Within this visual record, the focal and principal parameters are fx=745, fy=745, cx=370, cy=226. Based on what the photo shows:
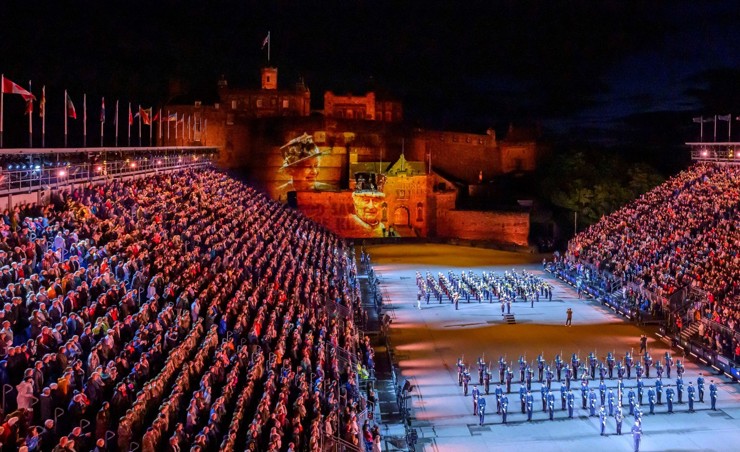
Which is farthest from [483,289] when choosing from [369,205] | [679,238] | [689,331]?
[369,205]

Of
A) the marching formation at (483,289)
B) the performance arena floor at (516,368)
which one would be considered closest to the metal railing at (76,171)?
the performance arena floor at (516,368)

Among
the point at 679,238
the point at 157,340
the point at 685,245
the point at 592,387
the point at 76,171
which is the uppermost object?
the point at 76,171

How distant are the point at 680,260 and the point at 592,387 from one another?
12754 mm

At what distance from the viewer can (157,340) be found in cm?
1443

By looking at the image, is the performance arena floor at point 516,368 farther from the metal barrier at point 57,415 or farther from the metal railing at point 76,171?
the metal railing at point 76,171

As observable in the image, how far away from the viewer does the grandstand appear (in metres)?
26.1

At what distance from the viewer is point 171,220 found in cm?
2694

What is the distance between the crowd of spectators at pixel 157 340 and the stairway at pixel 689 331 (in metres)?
11.8

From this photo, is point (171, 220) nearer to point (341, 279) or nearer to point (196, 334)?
point (341, 279)

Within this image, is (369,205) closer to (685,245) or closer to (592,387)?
(685,245)

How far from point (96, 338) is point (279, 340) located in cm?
534

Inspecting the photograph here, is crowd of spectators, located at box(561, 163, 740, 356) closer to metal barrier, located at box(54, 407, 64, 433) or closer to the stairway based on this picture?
the stairway

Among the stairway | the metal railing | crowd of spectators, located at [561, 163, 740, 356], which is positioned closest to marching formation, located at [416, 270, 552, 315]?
crowd of spectators, located at [561, 163, 740, 356]

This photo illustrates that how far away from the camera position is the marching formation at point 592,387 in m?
19.8
